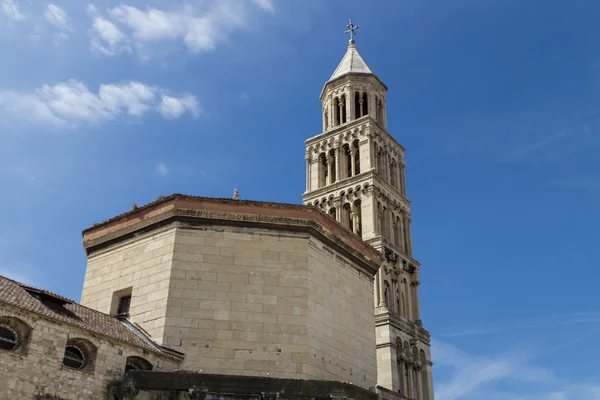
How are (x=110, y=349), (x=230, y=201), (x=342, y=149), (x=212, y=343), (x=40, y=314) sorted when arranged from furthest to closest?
1. (x=342, y=149)
2. (x=230, y=201)
3. (x=212, y=343)
4. (x=110, y=349)
5. (x=40, y=314)

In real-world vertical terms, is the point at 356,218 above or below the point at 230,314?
above

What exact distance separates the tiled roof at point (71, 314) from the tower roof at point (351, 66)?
45.2 m

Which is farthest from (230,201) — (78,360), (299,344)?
(78,360)

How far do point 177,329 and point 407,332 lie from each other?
34057 mm

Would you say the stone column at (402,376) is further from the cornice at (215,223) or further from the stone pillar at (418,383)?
the cornice at (215,223)

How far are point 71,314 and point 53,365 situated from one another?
6.28 ft

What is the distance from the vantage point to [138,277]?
18.9 m

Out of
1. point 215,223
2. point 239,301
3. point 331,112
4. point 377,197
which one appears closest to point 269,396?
point 239,301

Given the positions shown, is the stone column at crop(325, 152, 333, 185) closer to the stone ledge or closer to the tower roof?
the tower roof

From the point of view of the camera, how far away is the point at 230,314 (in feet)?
58.0

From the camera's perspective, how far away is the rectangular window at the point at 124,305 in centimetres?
1914

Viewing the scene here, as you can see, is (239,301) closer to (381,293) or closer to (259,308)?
(259,308)

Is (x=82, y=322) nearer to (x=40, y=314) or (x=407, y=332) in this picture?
(x=40, y=314)

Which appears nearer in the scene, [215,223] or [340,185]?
[215,223]
